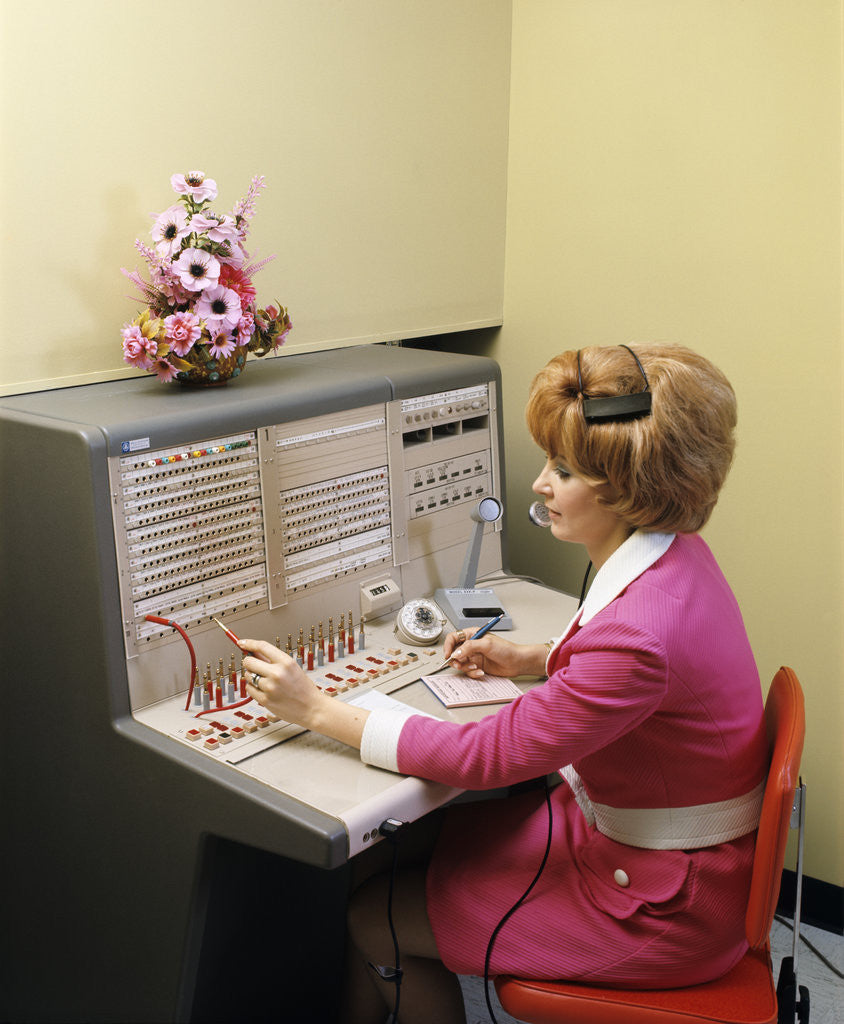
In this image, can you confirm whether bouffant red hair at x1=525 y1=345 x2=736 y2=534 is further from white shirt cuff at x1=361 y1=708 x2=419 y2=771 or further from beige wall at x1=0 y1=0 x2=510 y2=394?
beige wall at x1=0 y1=0 x2=510 y2=394

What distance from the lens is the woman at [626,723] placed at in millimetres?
1405

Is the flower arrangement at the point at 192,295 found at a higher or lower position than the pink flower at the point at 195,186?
lower

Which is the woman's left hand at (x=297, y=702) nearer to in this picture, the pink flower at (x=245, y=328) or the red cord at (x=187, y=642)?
the red cord at (x=187, y=642)

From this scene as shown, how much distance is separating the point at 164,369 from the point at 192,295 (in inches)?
5.5

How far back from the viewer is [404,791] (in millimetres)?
1468

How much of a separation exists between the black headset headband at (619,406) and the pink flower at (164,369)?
2.52 ft

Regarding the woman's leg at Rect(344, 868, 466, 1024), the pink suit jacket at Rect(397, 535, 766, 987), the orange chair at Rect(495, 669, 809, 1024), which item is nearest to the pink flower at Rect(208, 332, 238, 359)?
the pink suit jacket at Rect(397, 535, 766, 987)

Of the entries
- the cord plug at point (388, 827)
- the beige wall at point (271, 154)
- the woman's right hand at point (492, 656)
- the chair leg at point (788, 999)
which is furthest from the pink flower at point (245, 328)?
the chair leg at point (788, 999)

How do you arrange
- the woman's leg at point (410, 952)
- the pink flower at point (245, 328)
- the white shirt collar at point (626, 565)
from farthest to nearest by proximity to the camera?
the pink flower at point (245, 328) < the woman's leg at point (410, 952) < the white shirt collar at point (626, 565)

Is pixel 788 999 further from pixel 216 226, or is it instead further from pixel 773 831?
pixel 216 226

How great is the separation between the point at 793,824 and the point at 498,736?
47cm

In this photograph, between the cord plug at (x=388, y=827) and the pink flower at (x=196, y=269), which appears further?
the pink flower at (x=196, y=269)

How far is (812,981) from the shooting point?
7.57ft

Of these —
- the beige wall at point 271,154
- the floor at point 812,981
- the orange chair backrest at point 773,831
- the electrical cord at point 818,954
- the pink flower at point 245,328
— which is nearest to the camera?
the orange chair backrest at point 773,831
